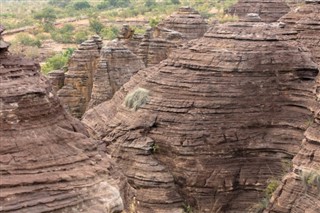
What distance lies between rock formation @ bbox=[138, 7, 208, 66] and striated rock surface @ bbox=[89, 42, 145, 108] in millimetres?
2799

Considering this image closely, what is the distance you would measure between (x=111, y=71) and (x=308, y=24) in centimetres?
1095

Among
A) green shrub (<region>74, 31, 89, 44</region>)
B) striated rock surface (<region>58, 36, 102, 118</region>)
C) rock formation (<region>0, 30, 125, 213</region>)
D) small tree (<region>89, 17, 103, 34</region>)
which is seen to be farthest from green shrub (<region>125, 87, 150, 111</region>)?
small tree (<region>89, 17, 103, 34</region>)

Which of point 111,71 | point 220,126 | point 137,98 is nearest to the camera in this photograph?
point 220,126

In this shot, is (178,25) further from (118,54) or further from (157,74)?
(157,74)

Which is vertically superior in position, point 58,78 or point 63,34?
point 58,78

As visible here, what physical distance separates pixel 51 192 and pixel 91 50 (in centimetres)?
2540

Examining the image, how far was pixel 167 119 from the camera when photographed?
24.3 m

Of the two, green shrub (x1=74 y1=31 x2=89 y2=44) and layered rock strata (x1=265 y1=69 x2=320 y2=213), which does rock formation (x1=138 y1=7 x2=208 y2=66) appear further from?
green shrub (x1=74 y1=31 x2=89 y2=44)

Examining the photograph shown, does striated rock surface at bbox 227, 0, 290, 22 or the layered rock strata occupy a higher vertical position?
the layered rock strata

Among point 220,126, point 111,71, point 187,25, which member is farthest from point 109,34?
point 220,126

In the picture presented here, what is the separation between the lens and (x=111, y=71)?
35.0 metres

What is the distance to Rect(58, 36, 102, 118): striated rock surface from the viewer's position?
36.2 metres

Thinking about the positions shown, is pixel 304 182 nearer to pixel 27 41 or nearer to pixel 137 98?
pixel 137 98

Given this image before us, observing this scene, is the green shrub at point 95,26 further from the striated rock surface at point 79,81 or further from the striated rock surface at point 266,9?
the striated rock surface at point 79,81
